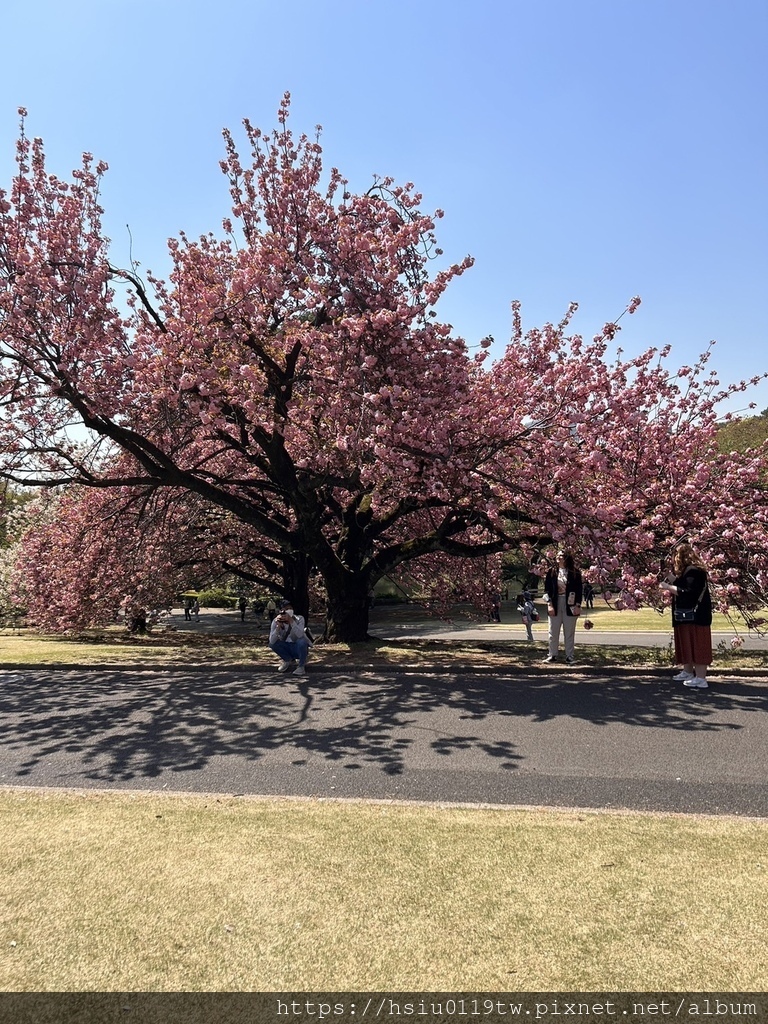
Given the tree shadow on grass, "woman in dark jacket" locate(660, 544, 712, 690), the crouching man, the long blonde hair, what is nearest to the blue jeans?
the crouching man

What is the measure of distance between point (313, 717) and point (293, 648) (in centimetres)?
317

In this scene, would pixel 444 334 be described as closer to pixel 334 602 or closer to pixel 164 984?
pixel 334 602

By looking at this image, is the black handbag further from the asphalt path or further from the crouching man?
the crouching man

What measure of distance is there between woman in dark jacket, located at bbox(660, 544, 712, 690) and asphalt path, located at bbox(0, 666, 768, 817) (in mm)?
397

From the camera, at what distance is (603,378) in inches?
A: 481

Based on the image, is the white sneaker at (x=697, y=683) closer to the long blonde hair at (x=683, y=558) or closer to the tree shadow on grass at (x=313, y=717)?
the tree shadow on grass at (x=313, y=717)

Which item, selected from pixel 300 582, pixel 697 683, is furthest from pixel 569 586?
pixel 300 582

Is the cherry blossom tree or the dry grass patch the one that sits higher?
the cherry blossom tree

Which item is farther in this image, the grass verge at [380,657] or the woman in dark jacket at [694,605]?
the grass verge at [380,657]

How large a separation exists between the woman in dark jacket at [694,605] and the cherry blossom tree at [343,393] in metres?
0.84

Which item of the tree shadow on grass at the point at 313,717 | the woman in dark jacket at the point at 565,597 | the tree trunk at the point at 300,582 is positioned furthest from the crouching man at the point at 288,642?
the tree trunk at the point at 300,582

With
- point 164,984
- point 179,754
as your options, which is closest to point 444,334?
point 179,754

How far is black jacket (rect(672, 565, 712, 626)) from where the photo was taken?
8.45 metres

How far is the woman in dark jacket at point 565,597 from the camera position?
10.1 meters
